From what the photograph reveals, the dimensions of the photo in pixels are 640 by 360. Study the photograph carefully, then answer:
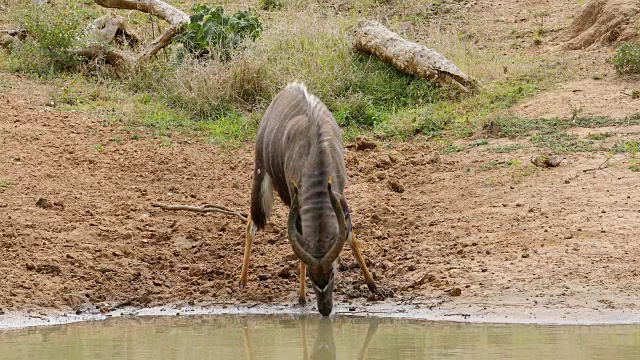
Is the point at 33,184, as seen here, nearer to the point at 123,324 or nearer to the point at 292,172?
the point at 123,324

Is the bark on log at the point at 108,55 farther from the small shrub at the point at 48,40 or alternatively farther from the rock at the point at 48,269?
the rock at the point at 48,269

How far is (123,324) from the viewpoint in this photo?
776 centimetres

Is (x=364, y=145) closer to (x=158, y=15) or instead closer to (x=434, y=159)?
(x=434, y=159)

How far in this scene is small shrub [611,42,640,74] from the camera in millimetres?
11789

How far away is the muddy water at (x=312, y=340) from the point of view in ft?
21.1

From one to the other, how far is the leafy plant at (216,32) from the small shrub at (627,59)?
4.82 meters

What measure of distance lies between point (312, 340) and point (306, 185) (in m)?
1.12

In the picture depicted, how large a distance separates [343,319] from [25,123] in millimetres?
5780

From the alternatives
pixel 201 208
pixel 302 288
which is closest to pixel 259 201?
pixel 302 288

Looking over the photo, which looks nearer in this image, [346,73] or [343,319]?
[343,319]

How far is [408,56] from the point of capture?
12.9 m

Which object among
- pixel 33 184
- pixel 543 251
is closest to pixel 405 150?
pixel 543 251

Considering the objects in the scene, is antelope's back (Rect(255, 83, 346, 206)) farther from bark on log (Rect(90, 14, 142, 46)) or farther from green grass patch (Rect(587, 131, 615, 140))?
bark on log (Rect(90, 14, 142, 46))

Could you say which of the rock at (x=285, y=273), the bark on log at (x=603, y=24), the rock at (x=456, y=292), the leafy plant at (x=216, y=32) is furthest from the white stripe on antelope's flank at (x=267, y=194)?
the bark on log at (x=603, y=24)
